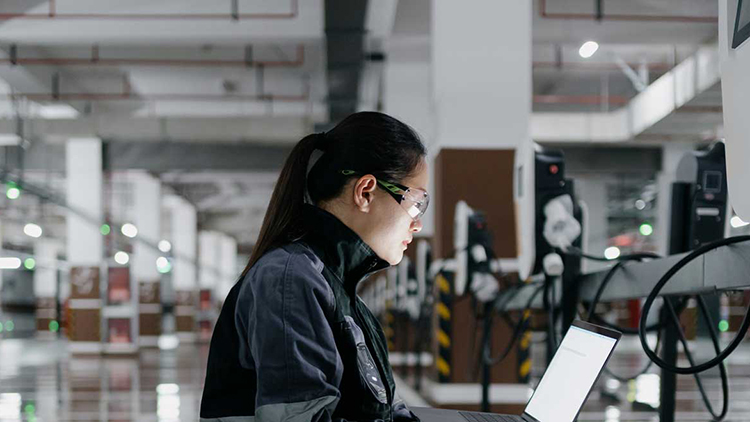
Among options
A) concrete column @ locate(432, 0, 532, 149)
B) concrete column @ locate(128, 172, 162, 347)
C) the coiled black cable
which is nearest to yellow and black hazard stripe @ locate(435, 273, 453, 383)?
concrete column @ locate(432, 0, 532, 149)

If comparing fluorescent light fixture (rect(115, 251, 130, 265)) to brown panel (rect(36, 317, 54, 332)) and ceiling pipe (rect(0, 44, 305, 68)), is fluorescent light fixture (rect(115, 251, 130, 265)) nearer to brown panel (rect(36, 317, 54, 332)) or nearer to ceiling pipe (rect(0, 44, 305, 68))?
ceiling pipe (rect(0, 44, 305, 68))

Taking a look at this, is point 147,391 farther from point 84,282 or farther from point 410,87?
point 84,282

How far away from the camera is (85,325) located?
1573cm

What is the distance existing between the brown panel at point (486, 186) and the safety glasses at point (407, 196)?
432 centimetres

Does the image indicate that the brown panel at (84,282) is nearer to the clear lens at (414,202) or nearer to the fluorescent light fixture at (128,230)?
the fluorescent light fixture at (128,230)

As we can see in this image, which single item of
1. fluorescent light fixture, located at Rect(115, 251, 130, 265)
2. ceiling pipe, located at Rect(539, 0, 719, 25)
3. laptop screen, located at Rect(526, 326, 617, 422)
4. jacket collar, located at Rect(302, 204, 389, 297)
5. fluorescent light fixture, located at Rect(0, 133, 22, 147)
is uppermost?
ceiling pipe, located at Rect(539, 0, 719, 25)

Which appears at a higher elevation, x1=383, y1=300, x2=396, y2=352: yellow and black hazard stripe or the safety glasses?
the safety glasses

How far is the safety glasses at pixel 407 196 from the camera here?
1.48 metres

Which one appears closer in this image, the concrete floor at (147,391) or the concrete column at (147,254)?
the concrete floor at (147,391)

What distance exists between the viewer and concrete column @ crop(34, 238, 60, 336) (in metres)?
29.1

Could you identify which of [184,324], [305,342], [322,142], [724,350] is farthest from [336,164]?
[184,324]

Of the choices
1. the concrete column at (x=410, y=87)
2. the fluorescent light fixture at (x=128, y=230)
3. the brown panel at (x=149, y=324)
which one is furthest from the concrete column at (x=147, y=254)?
the concrete column at (x=410, y=87)

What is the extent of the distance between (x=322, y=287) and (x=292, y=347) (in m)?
0.12

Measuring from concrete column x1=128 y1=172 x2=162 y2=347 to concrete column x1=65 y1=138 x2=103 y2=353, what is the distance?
1793 millimetres
